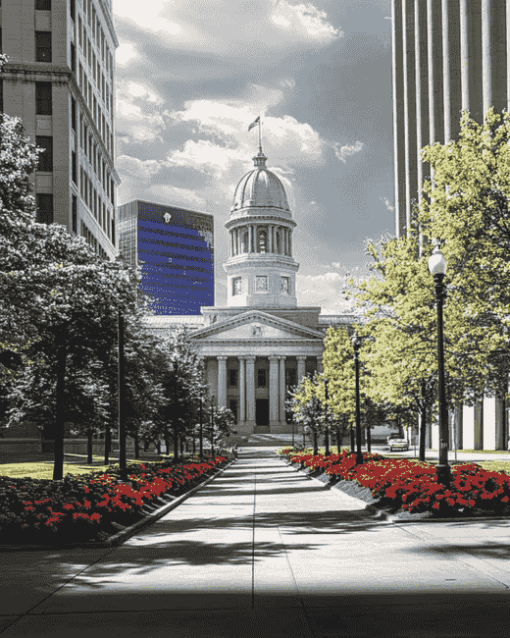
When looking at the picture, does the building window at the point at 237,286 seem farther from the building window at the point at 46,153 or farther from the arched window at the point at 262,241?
the building window at the point at 46,153

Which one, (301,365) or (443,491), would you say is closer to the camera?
(443,491)

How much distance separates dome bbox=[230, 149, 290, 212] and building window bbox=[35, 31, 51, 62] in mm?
90465

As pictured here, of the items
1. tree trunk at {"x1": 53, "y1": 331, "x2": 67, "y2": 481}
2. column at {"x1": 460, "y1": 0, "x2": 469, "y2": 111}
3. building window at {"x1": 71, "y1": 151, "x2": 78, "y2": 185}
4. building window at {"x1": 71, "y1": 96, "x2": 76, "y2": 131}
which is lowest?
tree trunk at {"x1": 53, "y1": 331, "x2": 67, "y2": 481}

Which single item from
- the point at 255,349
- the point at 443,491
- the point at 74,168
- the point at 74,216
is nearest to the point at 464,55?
the point at 74,168

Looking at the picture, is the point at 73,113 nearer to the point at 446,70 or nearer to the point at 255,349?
the point at 446,70

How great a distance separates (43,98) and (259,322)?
249ft

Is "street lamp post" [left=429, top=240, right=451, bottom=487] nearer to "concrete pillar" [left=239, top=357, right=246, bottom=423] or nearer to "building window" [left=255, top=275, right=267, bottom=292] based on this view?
"concrete pillar" [left=239, top=357, right=246, bottom=423]

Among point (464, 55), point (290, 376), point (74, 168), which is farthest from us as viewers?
point (290, 376)

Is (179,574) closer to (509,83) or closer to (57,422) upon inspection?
(57,422)

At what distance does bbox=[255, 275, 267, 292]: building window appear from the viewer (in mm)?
145750

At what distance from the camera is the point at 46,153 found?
5922 cm

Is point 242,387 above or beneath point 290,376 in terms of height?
beneath

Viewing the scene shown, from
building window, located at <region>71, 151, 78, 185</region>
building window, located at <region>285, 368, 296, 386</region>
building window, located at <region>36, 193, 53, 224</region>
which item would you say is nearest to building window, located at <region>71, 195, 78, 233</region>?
building window, located at <region>71, 151, 78, 185</region>

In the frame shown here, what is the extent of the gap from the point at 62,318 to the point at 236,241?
413 ft
